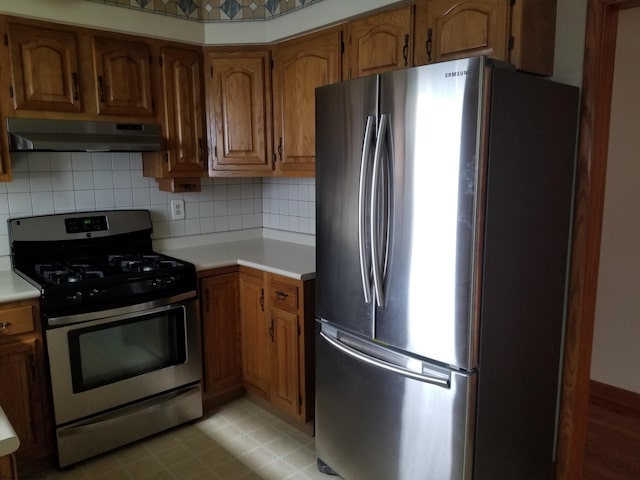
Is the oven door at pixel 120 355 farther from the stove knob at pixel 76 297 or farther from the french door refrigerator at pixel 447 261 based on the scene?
the french door refrigerator at pixel 447 261

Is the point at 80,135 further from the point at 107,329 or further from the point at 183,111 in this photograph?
the point at 107,329

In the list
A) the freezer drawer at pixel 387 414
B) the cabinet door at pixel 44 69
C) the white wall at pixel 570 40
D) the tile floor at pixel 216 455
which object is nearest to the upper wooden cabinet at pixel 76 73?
the cabinet door at pixel 44 69

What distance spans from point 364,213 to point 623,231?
1.90m

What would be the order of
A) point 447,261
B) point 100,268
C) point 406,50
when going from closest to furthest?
point 447,261
point 406,50
point 100,268

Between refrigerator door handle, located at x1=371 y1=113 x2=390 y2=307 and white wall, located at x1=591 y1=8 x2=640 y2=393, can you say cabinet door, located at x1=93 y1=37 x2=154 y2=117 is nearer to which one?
refrigerator door handle, located at x1=371 y1=113 x2=390 y2=307

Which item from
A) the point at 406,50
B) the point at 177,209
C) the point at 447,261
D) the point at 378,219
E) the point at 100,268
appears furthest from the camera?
the point at 177,209

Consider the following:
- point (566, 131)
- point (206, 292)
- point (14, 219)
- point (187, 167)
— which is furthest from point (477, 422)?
point (14, 219)

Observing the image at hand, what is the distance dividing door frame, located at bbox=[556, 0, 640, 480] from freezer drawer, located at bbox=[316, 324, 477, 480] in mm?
655

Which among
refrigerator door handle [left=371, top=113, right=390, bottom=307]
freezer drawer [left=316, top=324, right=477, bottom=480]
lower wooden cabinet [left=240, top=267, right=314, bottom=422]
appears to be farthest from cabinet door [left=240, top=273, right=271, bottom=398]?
refrigerator door handle [left=371, top=113, right=390, bottom=307]

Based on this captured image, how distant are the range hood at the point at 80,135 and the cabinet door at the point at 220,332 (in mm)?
815

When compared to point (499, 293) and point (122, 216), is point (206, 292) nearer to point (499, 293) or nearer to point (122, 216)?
point (122, 216)

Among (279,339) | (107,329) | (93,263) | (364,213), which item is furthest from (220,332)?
(364,213)

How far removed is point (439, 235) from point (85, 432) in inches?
75.0

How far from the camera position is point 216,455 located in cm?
243
